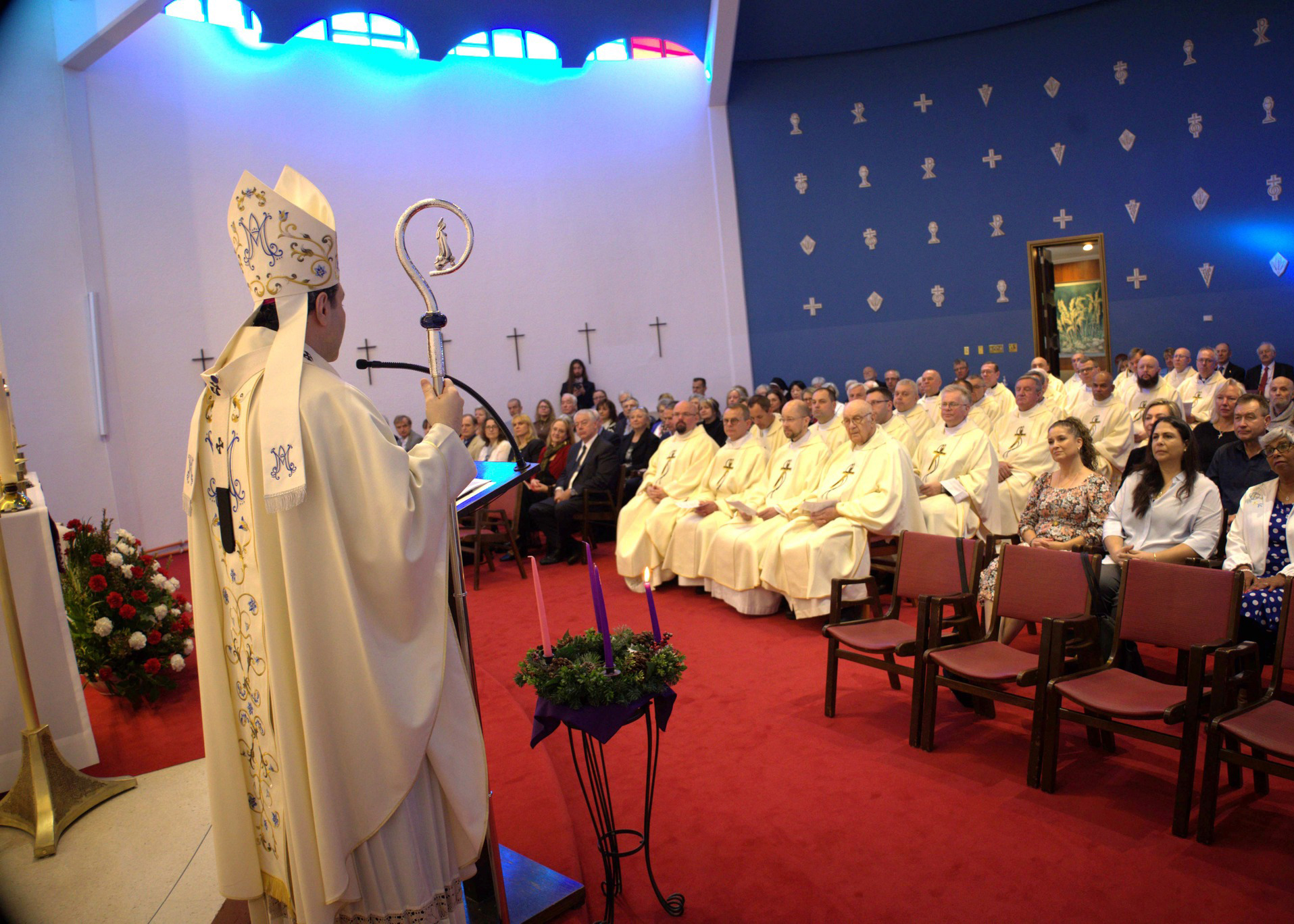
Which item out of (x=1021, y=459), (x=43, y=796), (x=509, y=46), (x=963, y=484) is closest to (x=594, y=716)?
(x=43, y=796)

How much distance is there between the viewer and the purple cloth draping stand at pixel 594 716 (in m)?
2.31

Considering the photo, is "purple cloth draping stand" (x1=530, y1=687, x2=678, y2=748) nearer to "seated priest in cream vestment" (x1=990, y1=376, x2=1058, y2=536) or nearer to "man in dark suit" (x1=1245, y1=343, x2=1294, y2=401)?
"seated priest in cream vestment" (x1=990, y1=376, x2=1058, y2=536)

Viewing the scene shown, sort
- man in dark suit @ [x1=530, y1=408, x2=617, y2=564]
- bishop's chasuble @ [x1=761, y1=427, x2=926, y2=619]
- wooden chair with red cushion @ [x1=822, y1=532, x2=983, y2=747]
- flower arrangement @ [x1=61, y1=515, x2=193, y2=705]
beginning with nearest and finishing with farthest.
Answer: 1. wooden chair with red cushion @ [x1=822, y1=532, x2=983, y2=747]
2. flower arrangement @ [x1=61, y1=515, x2=193, y2=705]
3. bishop's chasuble @ [x1=761, y1=427, x2=926, y2=619]
4. man in dark suit @ [x1=530, y1=408, x2=617, y2=564]

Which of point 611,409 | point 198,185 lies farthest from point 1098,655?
point 198,185

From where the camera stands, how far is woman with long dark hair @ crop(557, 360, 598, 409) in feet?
41.9

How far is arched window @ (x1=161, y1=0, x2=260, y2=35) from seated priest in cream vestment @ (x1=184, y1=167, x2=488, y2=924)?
1080 centimetres

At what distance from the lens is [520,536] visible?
942cm

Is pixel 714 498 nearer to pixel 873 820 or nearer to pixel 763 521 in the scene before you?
pixel 763 521

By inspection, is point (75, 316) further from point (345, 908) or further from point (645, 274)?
point (345, 908)

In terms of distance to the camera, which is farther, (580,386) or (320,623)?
(580,386)

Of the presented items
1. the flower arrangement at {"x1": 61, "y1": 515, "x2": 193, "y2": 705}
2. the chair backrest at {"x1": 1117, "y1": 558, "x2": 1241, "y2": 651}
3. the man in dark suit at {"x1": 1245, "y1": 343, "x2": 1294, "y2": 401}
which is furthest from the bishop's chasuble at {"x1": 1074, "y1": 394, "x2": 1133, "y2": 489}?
the flower arrangement at {"x1": 61, "y1": 515, "x2": 193, "y2": 705}

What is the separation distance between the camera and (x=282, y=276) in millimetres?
2150

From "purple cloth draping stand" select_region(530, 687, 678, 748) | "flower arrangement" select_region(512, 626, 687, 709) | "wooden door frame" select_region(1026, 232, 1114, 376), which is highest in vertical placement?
"wooden door frame" select_region(1026, 232, 1114, 376)

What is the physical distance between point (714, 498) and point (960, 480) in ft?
6.28
